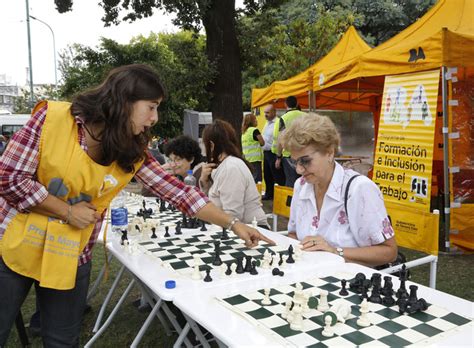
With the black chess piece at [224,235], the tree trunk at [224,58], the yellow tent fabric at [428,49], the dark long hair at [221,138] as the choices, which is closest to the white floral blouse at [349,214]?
the black chess piece at [224,235]

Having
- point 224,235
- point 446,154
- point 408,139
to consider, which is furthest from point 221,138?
point 446,154

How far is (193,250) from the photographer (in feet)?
8.17

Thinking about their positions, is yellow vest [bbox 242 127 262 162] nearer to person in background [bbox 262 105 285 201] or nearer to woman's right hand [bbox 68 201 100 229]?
person in background [bbox 262 105 285 201]

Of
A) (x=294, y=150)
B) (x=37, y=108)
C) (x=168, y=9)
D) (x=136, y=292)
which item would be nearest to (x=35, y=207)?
(x=37, y=108)

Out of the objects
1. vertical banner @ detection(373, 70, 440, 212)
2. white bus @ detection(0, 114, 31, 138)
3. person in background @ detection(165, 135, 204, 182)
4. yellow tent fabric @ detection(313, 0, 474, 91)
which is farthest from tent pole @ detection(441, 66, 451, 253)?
white bus @ detection(0, 114, 31, 138)

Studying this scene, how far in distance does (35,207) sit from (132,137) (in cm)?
50

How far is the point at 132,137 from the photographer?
1.89 metres

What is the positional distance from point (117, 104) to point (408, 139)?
4.28 meters

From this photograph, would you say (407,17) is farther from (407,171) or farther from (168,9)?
(407,171)

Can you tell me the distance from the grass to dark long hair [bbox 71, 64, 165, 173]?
1891mm

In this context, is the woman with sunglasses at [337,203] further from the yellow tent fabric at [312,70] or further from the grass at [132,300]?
the yellow tent fabric at [312,70]

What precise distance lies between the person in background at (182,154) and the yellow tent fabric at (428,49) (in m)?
2.70

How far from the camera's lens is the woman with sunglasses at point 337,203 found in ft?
7.62

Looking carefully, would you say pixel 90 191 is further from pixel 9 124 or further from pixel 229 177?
pixel 9 124
